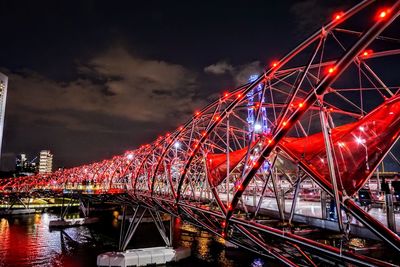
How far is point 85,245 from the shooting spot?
4703cm

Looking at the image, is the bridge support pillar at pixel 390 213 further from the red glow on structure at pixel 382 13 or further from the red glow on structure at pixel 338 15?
the red glow on structure at pixel 338 15

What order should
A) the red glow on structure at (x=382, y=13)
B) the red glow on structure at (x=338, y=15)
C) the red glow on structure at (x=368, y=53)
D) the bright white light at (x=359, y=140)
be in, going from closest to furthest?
the red glow on structure at (x=382, y=13), the red glow on structure at (x=338, y=15), the bright white light at (x=359, y=140), the red glow on structure at (x=368, y=53)

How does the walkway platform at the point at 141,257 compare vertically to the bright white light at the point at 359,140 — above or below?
below

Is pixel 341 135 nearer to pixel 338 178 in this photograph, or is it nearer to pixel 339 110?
pixel 338 178

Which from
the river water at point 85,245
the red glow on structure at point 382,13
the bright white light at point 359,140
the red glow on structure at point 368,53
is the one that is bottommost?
the river water at point 85,245

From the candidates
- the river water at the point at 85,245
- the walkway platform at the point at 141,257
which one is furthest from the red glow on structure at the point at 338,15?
the walkway platform at the point at 141,257

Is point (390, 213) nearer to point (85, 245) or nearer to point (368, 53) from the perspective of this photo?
point (368, 53)

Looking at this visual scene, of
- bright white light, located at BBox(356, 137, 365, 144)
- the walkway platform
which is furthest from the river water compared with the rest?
bright white light, located at BBox(356, 137, 365, 144)

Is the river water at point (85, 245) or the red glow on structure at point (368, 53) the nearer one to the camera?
the red glow on structure at point (368, 53)

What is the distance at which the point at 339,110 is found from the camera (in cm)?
2047

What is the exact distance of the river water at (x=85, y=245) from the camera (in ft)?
120

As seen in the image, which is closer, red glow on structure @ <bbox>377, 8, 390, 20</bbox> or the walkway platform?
red glow on structure @ <bbox>377, 8, 390, 20</bbox>

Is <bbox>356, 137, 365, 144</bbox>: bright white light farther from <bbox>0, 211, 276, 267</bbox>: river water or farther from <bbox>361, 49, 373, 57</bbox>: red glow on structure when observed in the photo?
<bbox>0, 211, 276, 267</bbox>: river water

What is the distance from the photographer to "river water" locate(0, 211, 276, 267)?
36719 millimetres
